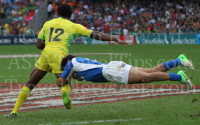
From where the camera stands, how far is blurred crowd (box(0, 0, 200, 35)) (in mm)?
37500

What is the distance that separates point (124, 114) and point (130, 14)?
34457mm

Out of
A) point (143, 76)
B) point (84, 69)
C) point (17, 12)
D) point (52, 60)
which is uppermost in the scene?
point (17, 12)

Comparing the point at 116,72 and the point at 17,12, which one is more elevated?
the point at 17,12

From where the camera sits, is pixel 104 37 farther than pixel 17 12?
No

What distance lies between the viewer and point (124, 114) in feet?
24.3

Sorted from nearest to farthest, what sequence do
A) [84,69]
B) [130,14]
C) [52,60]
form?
[84,69]
[52,60]
[130,14]

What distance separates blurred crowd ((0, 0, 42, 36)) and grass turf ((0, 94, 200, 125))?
1368 inches

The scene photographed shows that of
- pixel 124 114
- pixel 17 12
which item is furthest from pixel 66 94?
pixel 17 12

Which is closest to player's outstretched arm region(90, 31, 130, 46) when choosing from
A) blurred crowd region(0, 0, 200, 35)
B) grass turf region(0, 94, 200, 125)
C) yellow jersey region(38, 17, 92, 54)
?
yellow jersey region(38, 17, 92, 54)

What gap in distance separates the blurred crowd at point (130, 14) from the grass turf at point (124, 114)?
28339 mm

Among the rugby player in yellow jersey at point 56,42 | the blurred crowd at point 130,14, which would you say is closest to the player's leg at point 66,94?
the rugby player in yellow jersey at point 56,42

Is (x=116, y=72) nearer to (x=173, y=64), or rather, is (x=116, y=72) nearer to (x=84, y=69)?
(x=84, y=69)

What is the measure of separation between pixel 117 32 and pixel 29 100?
1161 inches

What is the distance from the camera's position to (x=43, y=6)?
43.0m
